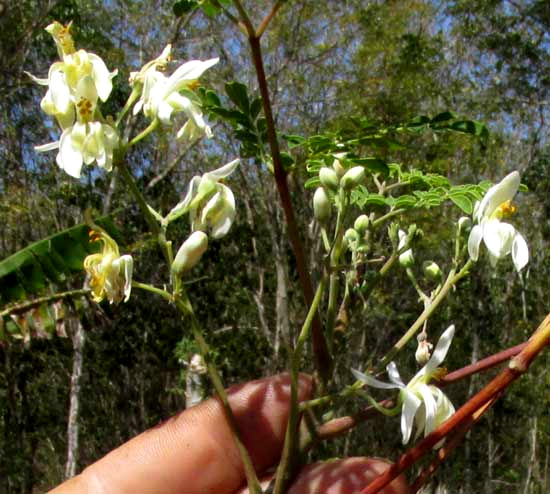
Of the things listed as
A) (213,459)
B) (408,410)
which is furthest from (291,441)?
(213,459)

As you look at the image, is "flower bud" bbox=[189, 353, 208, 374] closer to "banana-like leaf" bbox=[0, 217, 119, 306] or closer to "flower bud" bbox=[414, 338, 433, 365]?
"banana-like leaf" bbox=[0, 217, 119, 306]

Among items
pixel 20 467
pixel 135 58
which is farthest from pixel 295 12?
pixel 20 467

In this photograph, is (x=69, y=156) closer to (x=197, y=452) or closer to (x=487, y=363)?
(x=487, y=363)

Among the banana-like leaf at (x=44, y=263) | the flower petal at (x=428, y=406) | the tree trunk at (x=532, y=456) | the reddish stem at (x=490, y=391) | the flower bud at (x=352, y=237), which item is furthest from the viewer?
the tree trunk at (x=532, y=456)

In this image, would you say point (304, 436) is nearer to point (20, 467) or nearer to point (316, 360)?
point (316, 360)

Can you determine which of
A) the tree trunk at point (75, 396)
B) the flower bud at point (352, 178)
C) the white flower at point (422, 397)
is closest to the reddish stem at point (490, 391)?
the white flower at point (422, 397)

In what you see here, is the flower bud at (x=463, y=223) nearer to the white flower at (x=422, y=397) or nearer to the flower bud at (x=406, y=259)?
the flower bud at (x=406, y=259)
